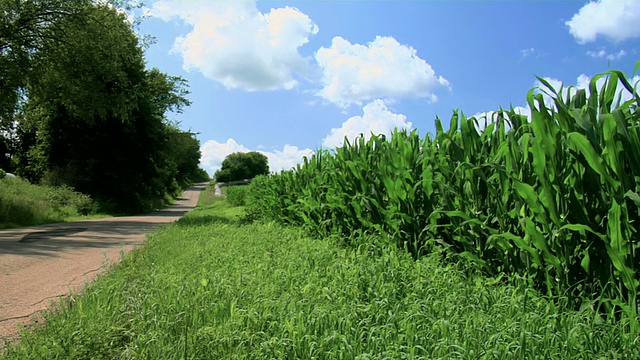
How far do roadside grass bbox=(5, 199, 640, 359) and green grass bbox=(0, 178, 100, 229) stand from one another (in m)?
16.4

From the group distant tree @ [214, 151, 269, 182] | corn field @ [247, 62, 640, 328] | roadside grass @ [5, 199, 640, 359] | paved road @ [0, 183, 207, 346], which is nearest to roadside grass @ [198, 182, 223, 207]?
distant tree @ [214, 151, 269, 182]

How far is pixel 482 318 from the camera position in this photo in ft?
9.89

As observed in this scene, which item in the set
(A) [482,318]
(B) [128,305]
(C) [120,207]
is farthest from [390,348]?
(C) [120,207]

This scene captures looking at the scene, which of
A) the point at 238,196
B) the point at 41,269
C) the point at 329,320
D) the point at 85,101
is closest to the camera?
the point at 329,320

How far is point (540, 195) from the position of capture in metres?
3.35

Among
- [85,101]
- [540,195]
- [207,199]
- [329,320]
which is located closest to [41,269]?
[329,320]

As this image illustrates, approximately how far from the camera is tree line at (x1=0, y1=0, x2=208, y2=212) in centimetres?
1919

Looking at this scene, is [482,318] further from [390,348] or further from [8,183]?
[8,183]

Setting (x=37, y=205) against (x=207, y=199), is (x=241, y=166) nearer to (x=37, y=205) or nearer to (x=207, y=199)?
(x=207, y=199)

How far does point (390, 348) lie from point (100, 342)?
195 cm

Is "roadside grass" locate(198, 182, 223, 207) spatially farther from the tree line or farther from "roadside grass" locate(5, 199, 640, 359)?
"roadside grass" locate(5, 199, 640, 359)

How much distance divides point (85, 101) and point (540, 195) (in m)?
22.5

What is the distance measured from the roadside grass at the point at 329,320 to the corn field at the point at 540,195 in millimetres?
238

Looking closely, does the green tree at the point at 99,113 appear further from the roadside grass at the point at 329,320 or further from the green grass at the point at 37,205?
the roadside grass at the point at 329,320
